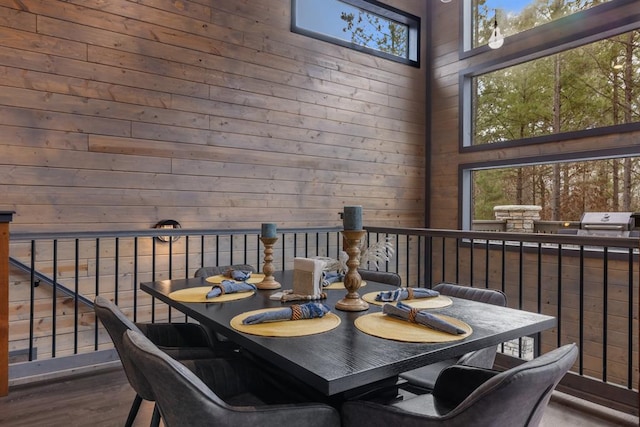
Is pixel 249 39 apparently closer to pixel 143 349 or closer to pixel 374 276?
pixel 374 276

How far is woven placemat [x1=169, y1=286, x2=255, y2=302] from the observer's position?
1838 millimetres

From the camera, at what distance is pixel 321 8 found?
472cm

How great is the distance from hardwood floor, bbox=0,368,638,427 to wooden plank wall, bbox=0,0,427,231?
1195mm

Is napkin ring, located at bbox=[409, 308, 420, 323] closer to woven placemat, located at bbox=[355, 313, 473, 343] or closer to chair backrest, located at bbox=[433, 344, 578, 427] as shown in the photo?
woven placemat, located at bbox=[355, 313, 473, 343]

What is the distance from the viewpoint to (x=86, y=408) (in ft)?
7.89

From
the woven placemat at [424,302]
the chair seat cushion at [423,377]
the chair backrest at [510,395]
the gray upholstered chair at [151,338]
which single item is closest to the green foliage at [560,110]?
the woven placemat at [424,302]

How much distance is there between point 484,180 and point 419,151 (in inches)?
35.6

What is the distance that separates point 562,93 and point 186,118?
3.98 metres

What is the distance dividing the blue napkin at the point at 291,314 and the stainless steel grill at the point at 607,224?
3.76 metres

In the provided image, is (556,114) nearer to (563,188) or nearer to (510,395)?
(563,188)

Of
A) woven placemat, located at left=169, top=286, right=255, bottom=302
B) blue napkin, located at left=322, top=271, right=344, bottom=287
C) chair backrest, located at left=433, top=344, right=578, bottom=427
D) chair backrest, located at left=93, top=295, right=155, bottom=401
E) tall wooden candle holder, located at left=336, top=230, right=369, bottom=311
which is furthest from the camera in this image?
blue napkin, located at left=322, top=271, right=344, bottom=287

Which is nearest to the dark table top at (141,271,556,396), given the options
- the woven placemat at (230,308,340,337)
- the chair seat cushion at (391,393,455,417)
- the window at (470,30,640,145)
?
the woven placemat at (230,308,340,337)

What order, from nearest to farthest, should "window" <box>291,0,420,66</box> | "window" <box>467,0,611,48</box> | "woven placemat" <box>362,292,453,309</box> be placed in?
"woven placemat" <box>362,292,453,309</box>
"window" <box>467,0,611,48</box>
"window" <box>291,0,420,66</box>

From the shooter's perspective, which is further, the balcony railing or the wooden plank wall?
the wooden plank wall
